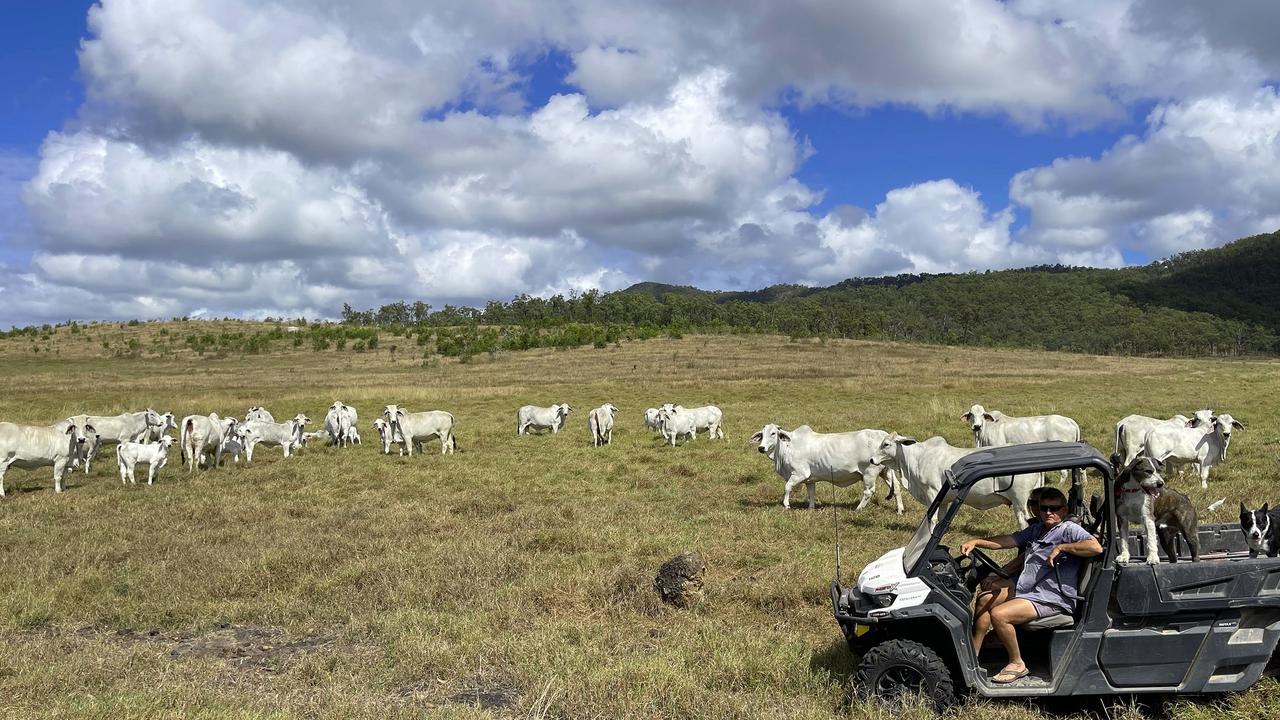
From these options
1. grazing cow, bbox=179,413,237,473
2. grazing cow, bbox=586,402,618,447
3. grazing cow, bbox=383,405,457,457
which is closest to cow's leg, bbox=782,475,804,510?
grazing cow, bbox=586,402,618,447

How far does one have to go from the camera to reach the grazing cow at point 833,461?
14.0 meters

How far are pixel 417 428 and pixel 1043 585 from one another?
2057cm

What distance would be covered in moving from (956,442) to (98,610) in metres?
20.5

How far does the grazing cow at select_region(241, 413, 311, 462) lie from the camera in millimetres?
22688

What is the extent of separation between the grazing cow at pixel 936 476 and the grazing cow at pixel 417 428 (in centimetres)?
1466

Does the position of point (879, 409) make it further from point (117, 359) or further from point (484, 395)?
point (117, 359)

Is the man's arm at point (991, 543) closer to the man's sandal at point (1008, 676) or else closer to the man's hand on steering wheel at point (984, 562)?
the man's hand on steering wheel at point (984, 562)

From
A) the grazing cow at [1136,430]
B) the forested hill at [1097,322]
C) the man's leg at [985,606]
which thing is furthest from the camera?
the forested hill at [1097,322]

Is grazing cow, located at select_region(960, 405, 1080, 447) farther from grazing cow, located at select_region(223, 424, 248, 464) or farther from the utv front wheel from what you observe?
grazing cow, located at select_region(223, 424, 248, 464)

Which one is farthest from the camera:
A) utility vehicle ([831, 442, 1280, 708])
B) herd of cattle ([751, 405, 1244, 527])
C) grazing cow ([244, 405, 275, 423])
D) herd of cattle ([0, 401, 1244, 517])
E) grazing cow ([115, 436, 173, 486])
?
grazing cow ([244, 405, 275, 423])

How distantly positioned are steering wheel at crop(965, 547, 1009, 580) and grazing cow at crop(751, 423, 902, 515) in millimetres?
6446

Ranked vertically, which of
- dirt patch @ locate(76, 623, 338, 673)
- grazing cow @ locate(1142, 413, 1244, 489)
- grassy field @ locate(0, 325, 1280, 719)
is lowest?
dirt patch @ locate(76, 623, 338, 673)

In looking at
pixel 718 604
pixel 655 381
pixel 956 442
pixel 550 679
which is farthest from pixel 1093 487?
pixel 655 381

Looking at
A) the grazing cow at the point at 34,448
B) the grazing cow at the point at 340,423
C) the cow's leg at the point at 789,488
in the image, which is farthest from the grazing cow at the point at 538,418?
the cow's leg at the point at 789,488
